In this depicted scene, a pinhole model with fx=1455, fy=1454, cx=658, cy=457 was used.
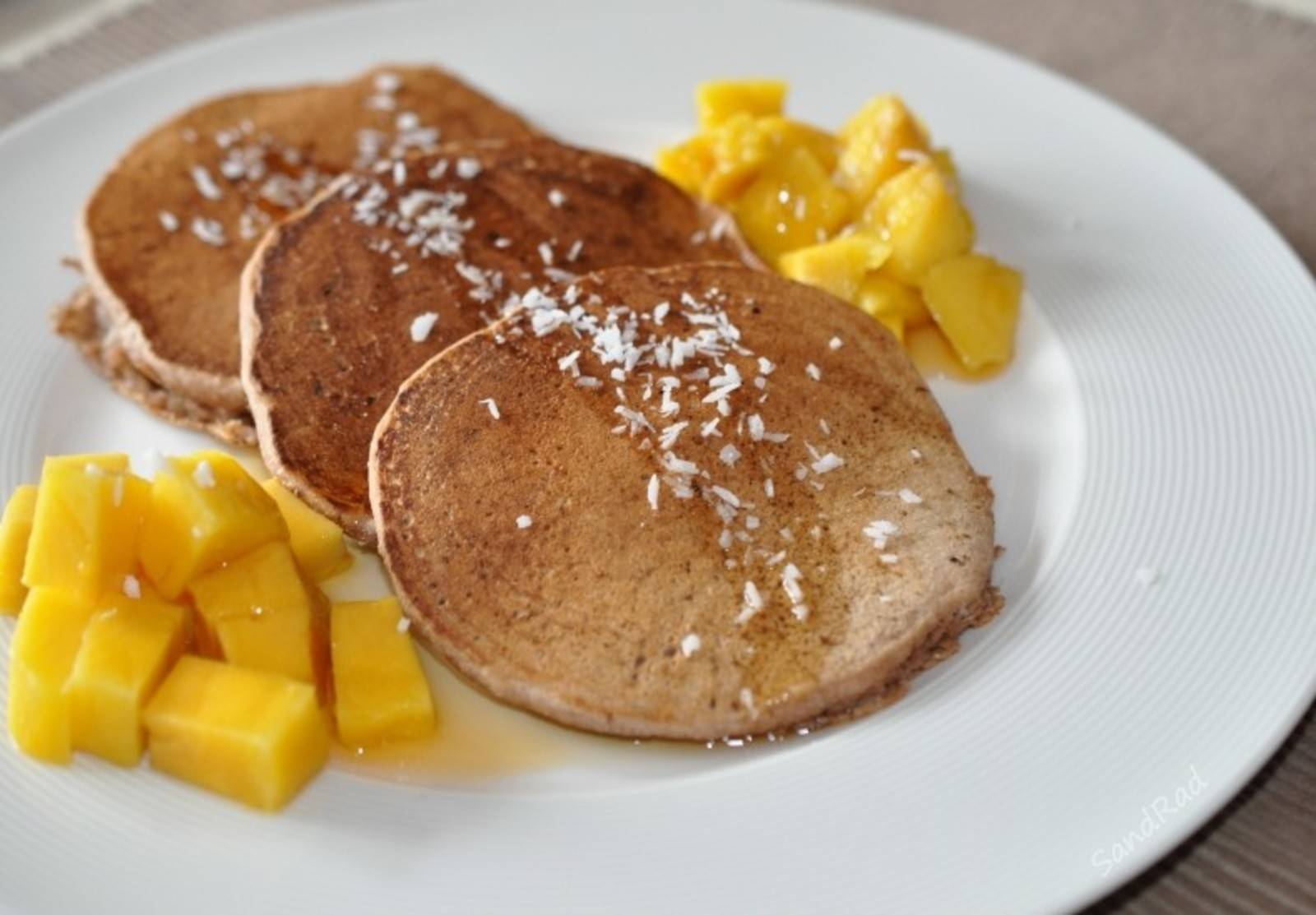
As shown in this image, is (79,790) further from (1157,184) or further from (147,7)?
(147,7)

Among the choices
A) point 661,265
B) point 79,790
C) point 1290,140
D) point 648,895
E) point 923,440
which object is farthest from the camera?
point 1290,140

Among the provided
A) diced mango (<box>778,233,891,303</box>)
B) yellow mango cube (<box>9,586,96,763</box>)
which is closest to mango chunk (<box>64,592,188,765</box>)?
yellow mango cube (<box>9,586,96,763</box>)

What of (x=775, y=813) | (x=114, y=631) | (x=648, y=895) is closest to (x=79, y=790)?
(x=114, y=631)

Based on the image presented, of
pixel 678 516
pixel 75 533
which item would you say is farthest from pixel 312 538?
pixel 678 516

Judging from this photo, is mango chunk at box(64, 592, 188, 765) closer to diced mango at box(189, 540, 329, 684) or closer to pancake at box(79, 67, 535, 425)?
diced mango at box(189, 540, 329, 684)

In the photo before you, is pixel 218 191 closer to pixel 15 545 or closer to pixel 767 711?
pixel 15 545

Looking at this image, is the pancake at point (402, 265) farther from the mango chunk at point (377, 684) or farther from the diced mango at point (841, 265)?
the mango chunk at point (377, 684)
